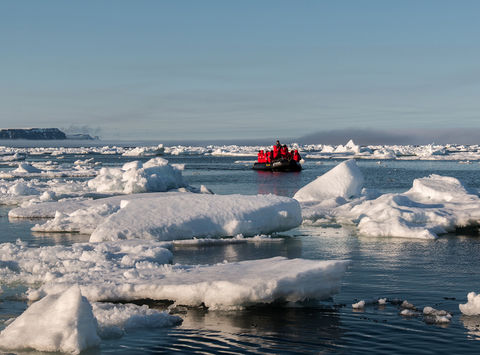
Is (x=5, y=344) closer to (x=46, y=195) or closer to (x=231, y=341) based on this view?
(x=231, y=341)

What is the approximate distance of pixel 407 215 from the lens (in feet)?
47.9

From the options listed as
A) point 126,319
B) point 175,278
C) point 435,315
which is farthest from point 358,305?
point 126,319

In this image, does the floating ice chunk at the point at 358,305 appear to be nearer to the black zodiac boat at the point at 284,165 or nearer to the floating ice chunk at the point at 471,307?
the floating ice chunk at the point at 471,307

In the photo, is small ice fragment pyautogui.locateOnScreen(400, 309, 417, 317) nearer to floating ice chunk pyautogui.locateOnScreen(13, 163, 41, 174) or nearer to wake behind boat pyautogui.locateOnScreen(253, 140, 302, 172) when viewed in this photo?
floating ice chunk pyautogui.locateOnScreen(13, 163, 41, 174)

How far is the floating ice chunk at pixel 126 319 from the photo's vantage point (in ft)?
21.2

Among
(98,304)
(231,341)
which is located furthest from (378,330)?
(98,304)

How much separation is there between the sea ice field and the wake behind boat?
27733 millimetres

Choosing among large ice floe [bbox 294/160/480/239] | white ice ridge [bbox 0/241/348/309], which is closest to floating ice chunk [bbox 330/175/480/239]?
large ice floe [bbox 294/160/480/239]

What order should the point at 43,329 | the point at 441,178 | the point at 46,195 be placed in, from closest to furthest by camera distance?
the point at 43,329, the point at 441,178, the point at 46,195

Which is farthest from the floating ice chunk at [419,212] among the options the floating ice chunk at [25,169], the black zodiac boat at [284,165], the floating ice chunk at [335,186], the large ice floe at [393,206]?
the floating ice chunk at [25,169]

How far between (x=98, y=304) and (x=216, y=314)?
1442mm

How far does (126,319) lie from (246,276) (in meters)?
1.74

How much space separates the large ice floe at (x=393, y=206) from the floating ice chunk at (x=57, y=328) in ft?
29.4

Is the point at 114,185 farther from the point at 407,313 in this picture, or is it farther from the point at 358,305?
the point at 407,313
